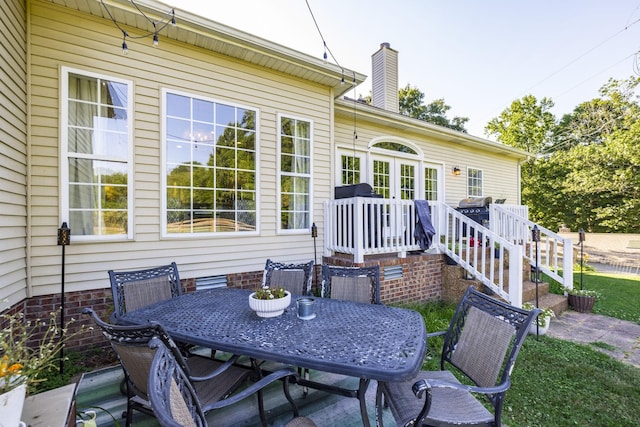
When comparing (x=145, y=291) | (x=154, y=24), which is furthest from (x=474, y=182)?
(x=145, y=291)

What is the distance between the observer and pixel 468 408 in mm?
1749

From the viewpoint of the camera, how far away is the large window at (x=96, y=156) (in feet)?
11.0

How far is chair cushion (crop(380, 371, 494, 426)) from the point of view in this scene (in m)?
1.61

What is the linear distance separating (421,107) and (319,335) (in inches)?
869

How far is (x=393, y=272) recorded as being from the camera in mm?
4824

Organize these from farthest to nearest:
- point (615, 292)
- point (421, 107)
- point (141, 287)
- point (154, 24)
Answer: point (421, 107)
point (615, 292)
point (154, 24)
point (141, 287)

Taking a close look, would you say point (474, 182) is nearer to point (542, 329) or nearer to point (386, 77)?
point (386, 77)

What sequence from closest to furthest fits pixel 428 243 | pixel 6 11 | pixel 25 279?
pixel 6 11, pixel 25 279, pixel 428 243

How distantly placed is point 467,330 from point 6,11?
4.75 metres

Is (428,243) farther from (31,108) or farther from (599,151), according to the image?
(599,151)

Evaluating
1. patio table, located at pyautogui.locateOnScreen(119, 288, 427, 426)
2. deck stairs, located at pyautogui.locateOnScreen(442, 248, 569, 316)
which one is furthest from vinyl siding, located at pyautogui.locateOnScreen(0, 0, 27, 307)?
deck stairs, located at pyautogui.locateOnScreen(442, 248, 569, 316)

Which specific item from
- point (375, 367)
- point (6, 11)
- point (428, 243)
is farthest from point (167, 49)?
point (428, 243)

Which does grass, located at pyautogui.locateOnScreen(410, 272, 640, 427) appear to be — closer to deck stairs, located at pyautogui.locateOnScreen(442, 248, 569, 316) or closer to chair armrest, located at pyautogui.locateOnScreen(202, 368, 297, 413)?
deck stairs, located at pyautogui.locateOnScreen(442, 248, 569, 316)

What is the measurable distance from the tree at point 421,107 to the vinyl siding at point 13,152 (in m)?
20.6
